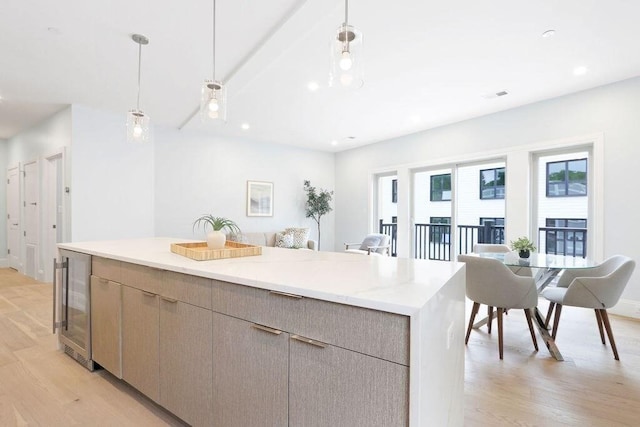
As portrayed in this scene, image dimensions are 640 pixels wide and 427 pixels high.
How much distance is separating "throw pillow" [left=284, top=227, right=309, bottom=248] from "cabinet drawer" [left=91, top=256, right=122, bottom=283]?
4.46 m

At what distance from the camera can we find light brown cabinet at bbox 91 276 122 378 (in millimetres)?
2012

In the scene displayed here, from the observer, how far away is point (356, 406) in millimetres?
1014

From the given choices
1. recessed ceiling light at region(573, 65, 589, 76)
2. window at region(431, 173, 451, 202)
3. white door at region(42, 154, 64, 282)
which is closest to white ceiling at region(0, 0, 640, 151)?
recessed ceiling light at region(573, 65, 589, 76)

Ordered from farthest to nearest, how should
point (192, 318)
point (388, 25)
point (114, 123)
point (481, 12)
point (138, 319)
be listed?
1. point (114, 123)
2. point (388, 25)
3. point (481, 12)
4. point (138, 319)
5. point (192, 318)

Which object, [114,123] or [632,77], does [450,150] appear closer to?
[632,77]

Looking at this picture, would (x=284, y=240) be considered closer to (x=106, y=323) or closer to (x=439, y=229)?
(x=439, y=229)

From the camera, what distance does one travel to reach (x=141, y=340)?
1836mm

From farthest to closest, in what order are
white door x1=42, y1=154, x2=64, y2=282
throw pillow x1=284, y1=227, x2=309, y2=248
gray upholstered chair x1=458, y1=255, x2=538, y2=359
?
throw pillow x1=284, y1=227, x2=309, y2=248 → white door x1=42, y1=154, x2=64, y2=282 → gray upholstered chair x1=458, y1=255, x2=538, y2=359

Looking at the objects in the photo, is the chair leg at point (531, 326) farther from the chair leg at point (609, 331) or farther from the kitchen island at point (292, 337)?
the kitchen island at point (292, 337)

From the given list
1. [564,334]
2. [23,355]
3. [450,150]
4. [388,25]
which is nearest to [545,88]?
[450,150]

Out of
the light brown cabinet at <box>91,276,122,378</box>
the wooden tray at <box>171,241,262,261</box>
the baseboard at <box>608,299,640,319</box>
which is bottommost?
the baseboard at <box>608,299,640,319</box>

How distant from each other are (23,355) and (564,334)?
4861mm

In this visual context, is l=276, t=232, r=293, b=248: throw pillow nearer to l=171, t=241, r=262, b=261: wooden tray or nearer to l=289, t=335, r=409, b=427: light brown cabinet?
l=171, t=241, r=262, b=261: wooden tray

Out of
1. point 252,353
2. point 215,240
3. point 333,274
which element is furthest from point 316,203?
point 252,353
